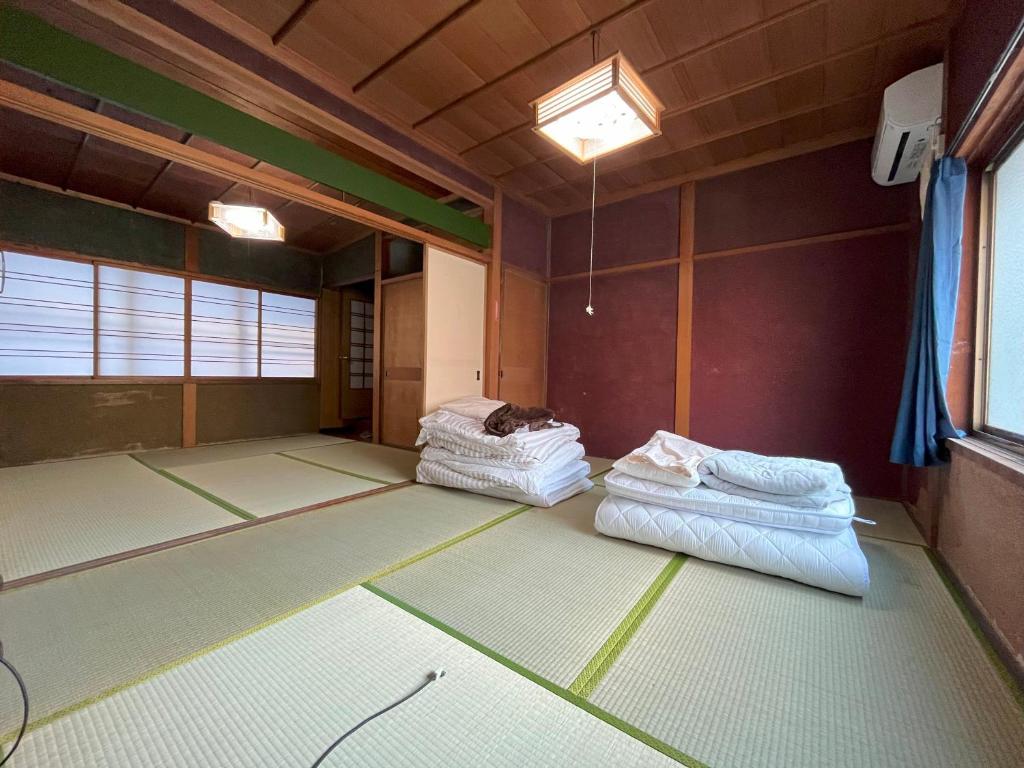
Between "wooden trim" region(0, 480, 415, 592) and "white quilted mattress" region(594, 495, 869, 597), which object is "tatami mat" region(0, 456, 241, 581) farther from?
"white quilted mattress" region(594, 495, 869, 597)

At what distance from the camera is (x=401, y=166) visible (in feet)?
10.2

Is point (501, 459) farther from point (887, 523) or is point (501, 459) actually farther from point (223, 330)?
point (223, 330)

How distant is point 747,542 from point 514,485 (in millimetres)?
1278

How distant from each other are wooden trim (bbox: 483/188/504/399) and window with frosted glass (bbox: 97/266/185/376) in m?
3.66

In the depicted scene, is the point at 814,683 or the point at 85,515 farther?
the point at 85,515

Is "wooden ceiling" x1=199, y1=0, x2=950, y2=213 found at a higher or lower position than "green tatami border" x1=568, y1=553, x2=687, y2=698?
higher

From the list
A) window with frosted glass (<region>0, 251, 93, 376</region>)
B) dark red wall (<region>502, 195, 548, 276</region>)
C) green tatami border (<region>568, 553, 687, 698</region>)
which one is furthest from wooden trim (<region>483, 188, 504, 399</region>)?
window with frosted glass (<region>0, 251, 93, 376</region>)

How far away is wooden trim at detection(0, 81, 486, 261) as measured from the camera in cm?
169

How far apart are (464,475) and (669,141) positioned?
10.2 ft

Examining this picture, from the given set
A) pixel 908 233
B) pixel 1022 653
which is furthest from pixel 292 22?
pixel 908 233

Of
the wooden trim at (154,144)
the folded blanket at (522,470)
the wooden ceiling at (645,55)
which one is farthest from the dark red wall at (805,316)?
the wooden trim at (154,144)

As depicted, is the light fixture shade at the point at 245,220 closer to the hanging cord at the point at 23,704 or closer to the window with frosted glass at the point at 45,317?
→ the window with frosted glass at the point at 45,317

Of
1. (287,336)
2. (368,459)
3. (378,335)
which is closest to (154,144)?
(378,335)

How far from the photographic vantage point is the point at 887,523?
7.51 feet
